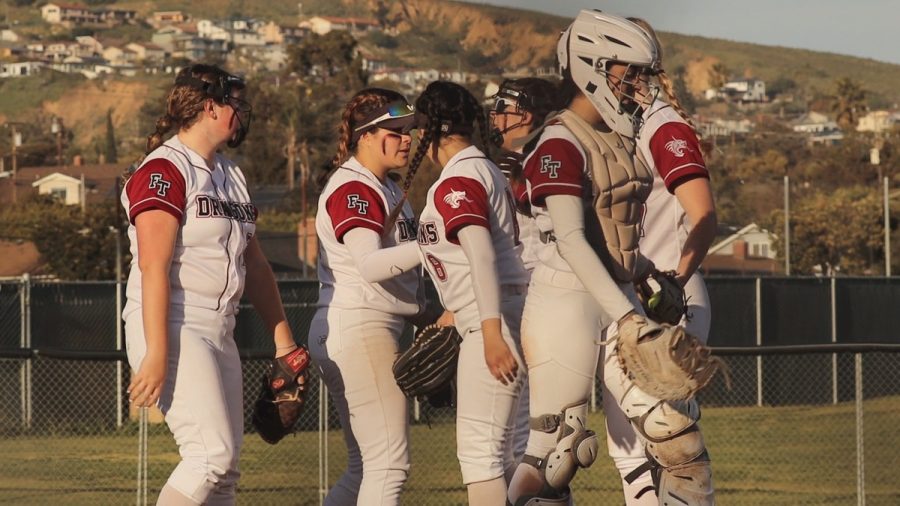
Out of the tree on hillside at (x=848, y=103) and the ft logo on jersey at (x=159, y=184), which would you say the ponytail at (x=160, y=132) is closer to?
the ft logo on jersey at (x=159, y=184)

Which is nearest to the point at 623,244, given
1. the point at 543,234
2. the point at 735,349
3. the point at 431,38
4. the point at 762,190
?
the point at 543,234

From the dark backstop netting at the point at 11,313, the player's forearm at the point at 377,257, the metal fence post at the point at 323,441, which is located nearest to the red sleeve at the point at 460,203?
the player's forearm at the point at 377,257

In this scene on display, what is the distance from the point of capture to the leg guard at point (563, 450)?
19.9 feet

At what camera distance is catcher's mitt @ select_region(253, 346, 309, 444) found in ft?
23.1

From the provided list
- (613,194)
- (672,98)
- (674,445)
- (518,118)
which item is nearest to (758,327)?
(518,118)

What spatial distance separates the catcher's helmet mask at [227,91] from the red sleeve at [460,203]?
0.88 metres

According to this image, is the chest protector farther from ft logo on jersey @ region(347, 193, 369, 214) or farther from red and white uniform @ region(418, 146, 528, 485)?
ft logo on jersey @ region(347, 193, 369, 214)

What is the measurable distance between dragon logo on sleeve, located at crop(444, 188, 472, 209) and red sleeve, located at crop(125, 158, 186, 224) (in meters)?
1.10

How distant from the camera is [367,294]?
7.12 m

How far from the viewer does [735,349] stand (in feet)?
30.3

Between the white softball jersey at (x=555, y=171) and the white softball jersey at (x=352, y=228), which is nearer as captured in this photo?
the white softball jersey at (x=555, y=171)

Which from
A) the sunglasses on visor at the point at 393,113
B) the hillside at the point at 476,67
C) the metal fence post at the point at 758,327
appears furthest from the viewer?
the hillside at the point at 476,67

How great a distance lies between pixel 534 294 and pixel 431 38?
633 feet

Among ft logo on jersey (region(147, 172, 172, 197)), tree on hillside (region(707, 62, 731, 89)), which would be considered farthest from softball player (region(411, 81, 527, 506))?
tree on hillside (region(707, 62, 731, 89))
